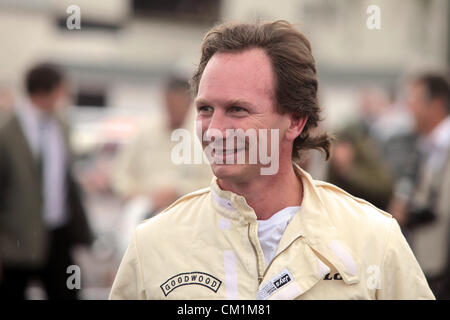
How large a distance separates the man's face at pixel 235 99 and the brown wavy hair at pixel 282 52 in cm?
3

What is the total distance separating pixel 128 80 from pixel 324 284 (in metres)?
16.2

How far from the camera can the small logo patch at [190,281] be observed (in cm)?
215

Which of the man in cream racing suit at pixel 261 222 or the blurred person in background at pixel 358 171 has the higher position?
the man in cream racing suit at pixel 261 222

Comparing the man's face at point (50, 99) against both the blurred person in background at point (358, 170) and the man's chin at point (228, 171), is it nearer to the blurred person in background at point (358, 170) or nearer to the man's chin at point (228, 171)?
the blurred person in background at point (358, 170)

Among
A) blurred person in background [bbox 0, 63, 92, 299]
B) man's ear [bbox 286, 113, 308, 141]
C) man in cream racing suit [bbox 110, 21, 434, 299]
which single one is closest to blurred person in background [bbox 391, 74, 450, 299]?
man in cream racing suit [bbox 110, 21, 434, 299]

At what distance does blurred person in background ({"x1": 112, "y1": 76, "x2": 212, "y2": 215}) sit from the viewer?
4.67 meters

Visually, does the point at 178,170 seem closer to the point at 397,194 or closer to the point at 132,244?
the point at 397,194

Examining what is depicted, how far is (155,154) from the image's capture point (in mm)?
4914

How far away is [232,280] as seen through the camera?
2164mm

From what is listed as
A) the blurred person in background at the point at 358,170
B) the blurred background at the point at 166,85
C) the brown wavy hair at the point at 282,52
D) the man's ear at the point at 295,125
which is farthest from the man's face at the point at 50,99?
the man's ear at the point at 295,125

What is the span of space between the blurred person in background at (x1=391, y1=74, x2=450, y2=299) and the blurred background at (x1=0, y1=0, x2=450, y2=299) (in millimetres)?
46

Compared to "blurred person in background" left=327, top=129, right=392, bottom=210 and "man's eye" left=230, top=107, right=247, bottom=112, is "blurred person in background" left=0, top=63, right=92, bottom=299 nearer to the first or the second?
"blurred person in background" left=327, top=129, right=392, bottom=210

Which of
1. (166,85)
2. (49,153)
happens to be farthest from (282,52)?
(49,153)
